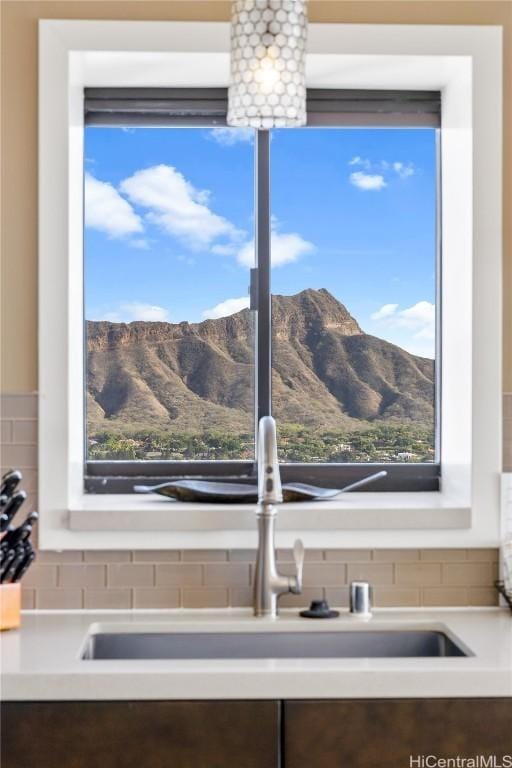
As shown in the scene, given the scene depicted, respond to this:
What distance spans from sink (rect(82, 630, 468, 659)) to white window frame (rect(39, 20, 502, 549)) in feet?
0.79

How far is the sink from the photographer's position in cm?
237

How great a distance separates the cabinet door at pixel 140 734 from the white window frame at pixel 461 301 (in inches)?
23.6

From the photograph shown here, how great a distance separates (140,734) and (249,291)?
52.9 inches

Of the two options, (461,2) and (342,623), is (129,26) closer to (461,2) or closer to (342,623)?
(461,2)

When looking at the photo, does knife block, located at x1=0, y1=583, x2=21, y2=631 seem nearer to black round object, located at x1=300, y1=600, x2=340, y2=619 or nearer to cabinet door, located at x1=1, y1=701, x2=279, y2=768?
cabinet door, located at x1=1, y1=701, x2=279, y2=768

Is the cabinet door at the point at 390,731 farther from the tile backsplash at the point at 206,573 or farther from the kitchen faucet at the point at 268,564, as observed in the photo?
the tile backsplash at the point at 206,573

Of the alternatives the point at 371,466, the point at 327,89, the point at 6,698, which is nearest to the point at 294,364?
the point at 371,466

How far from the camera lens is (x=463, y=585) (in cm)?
256

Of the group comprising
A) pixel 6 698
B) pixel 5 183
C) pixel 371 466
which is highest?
pixel 5 183

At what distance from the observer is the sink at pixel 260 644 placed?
2.37 m

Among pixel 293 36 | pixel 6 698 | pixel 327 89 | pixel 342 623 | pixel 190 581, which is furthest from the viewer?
pixel 327 89

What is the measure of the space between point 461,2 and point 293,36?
64 cm

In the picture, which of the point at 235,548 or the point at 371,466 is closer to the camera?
the point at 235,548

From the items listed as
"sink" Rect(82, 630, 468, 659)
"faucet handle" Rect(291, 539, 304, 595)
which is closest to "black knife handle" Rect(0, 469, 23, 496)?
"sink" Rect(82, 630, 468, 659)
